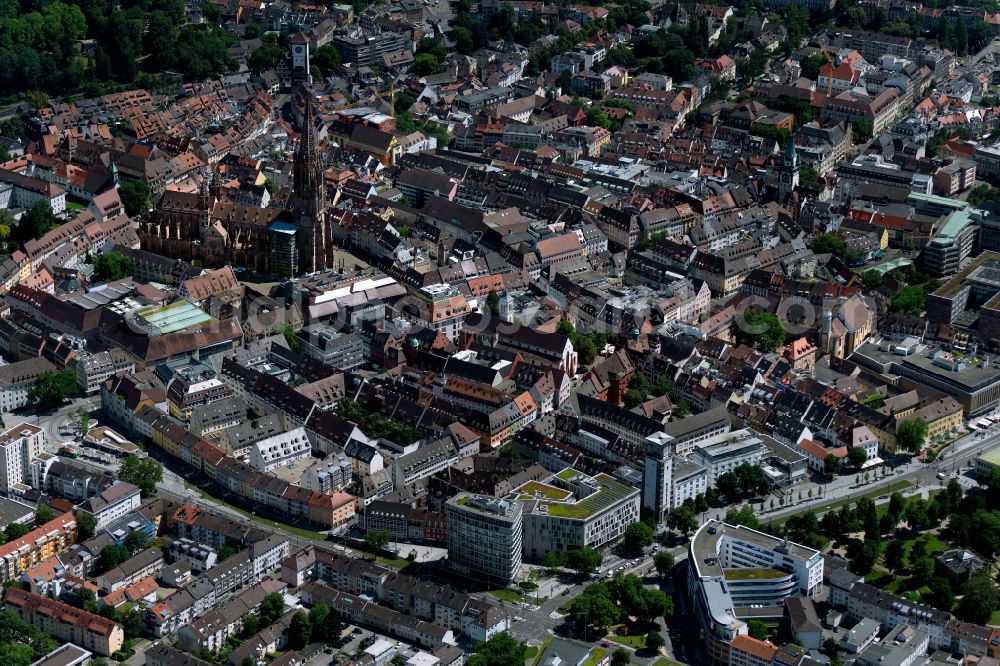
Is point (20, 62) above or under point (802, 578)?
above

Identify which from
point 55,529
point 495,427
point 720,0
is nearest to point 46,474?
point 55,529

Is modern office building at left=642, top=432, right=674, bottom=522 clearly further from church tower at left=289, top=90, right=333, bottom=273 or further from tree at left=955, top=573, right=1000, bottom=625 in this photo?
church tower at left=289, top=90, right=333, bottom=273

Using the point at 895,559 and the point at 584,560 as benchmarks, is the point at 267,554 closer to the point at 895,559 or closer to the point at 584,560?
the point at 584,560

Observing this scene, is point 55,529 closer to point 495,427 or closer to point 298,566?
point 298,566

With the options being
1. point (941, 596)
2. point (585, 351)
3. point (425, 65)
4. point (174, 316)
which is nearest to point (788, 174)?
point (585, 351)

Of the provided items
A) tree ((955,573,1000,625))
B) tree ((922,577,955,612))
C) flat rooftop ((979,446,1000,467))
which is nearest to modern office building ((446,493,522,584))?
tree ((922,577,955,612))

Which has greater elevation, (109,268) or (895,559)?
(109,268)

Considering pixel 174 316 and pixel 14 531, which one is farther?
pixel 174 316
